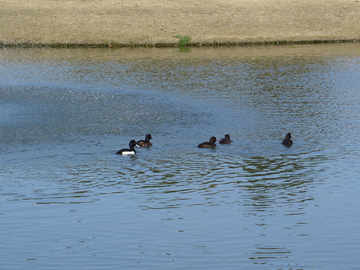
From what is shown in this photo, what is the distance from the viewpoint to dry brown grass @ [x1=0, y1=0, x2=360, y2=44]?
6888 centimetres

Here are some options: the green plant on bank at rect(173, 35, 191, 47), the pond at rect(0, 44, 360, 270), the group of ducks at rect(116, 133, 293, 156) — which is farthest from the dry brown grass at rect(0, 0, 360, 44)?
the group of ducks at rect(116, 133, 293, 156)

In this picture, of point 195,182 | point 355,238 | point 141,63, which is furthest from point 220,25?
point 355,238

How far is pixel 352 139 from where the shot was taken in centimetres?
2459

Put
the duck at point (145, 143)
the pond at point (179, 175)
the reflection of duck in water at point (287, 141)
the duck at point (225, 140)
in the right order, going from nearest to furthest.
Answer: the pond at point (179, 175) < the duck at point (145, 143) < the reflection of duck in water at point (287, 141) < the duck at point (225, 140)

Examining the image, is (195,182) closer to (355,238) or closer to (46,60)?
(355,238)

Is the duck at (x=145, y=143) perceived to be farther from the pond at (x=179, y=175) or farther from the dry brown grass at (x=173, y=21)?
the dry brown grass at (x=173, y=21)

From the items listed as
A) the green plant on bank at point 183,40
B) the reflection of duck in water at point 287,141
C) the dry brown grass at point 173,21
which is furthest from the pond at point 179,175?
the dry brown grass at point 173,21

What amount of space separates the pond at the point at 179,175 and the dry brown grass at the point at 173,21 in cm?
2873

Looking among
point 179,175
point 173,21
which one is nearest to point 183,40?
point 173,21

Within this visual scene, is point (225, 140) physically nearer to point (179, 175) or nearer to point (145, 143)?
point (145, 143)

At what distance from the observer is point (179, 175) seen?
19.1 meters

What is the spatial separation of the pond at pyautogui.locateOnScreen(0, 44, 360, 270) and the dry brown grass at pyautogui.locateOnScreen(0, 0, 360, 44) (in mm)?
28727

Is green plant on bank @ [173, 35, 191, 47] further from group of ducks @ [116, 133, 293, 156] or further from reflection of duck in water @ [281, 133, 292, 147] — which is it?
reflection of duck in water @ [281, 133, 292, 147]

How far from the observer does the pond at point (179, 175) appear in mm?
13055
